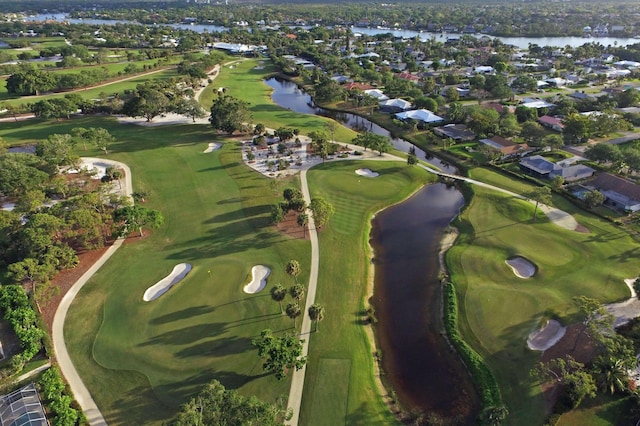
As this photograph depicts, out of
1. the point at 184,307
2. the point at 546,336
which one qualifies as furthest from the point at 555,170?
the point at 184,307

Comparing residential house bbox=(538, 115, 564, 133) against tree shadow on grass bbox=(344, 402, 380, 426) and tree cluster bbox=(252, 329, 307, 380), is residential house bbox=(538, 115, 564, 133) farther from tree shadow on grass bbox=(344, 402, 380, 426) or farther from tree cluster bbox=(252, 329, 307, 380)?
tree cluster bbox=(252, 329, 307, 380)

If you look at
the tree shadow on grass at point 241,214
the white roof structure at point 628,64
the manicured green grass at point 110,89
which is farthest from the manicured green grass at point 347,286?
the white roof structure at point 628,64

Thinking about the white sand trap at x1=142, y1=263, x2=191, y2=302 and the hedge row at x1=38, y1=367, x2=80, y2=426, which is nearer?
the hedge row at x1=38, y1=367, x2=80, y2=426

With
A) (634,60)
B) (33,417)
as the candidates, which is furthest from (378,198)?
(634,60)

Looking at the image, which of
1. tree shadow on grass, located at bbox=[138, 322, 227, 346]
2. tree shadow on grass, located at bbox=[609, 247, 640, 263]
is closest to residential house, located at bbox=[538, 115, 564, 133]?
tree shadow on grass, located at bbox=[609, 247, 640, 263]

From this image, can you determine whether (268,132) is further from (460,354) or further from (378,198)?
(460,354)

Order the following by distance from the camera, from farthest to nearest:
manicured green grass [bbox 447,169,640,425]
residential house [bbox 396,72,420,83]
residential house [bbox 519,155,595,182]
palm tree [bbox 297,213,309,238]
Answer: residential house [bbox 396,72,420,83]
residential house [bbox 519,155,595,182]
palm tree [bbox 297,213,309,238]
manicured green grass [bbox 447,169,640,425]
